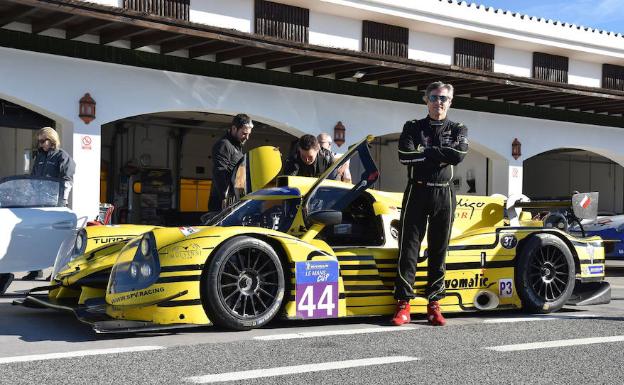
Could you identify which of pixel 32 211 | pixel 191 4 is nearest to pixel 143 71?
pixel 191 4

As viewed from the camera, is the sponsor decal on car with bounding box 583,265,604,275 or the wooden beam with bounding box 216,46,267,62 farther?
the wooden beam with bounding box 216,46,267,62

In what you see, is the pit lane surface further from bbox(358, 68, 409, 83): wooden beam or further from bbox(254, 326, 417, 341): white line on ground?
bbox(358, 68, 409, 83): wooden beam

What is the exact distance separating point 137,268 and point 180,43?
9.41 meters

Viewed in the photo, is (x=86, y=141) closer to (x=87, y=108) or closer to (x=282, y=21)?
(x=87, y=108)

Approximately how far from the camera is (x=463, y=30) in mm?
18812

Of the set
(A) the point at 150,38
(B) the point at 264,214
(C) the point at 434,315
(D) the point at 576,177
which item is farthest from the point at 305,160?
(D) the point at 576,177

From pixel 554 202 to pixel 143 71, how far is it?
30.1 ft

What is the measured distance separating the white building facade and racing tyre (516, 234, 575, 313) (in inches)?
314

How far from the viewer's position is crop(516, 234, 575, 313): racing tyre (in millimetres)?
6426

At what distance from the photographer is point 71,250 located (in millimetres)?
6289

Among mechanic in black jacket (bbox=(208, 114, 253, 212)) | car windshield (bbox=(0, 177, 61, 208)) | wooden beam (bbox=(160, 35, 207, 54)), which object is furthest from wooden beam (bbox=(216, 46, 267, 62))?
car windshield (bbox=(0, 177, 61, 208))

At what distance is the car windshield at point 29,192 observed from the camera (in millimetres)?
7172

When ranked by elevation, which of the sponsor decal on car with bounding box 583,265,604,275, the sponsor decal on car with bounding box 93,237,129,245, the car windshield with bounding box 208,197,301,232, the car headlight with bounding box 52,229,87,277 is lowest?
the sponsor decal on car with bounding box 583,265,604,275

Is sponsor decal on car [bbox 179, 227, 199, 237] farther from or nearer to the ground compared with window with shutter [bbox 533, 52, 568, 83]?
nearer to the ground
